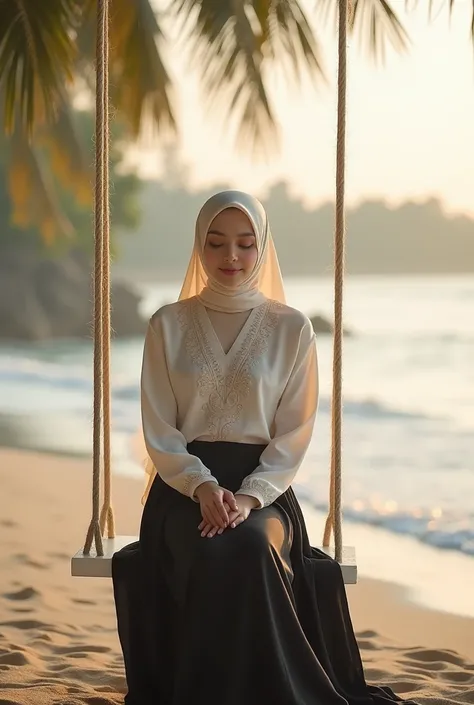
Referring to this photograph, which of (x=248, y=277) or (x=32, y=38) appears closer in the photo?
(x=248, y=277)

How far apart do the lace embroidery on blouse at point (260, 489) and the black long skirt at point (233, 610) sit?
24 millimetres

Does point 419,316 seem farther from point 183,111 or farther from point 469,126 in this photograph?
point 183,111

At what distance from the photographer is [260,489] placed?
201 centimetres

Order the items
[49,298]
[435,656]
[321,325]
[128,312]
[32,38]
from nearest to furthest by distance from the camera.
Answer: [435,656]
[32,38]
[321,325]
[128,312]
[49,298]

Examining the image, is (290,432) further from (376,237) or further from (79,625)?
(376,237)

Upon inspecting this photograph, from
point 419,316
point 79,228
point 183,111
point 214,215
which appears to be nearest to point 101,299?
point 214,215

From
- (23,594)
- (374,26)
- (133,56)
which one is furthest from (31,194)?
(23,594)

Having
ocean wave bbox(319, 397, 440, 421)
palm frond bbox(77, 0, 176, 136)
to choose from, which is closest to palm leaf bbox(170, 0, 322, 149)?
palm frond bbox(77, 0, 176, 136)

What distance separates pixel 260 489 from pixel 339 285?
1.47ft

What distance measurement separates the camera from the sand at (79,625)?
2605 millimetres

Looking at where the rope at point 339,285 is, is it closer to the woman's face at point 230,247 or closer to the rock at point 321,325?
the woman's face at point 230,247

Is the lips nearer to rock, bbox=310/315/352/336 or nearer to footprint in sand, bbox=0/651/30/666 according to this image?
footprint in sand, bbox=0/651/30/666

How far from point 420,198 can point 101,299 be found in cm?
706

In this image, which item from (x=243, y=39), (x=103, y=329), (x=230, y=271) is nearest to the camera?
(x=230, y=271)
